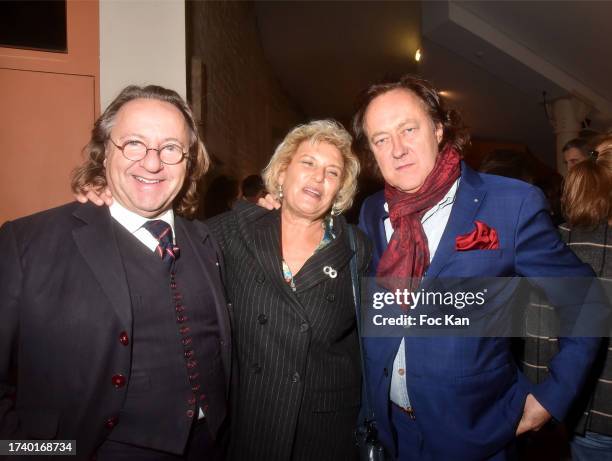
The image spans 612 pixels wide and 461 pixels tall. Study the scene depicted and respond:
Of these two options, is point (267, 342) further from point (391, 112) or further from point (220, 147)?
point (220, 147)

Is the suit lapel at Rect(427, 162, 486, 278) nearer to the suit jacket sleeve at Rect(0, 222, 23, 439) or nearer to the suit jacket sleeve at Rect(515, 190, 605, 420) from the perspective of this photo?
the suit jacket sleeve at Rect(515, 190, 605, 420)

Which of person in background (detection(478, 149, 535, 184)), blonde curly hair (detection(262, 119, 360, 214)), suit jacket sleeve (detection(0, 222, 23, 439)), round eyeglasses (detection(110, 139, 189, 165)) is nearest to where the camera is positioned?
suit jacket sleeve (detection(0, 222, 23, 439))

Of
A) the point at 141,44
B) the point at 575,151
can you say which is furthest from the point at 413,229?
the point at 575,151

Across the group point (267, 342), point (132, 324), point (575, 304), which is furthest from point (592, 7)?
point (132, 324)

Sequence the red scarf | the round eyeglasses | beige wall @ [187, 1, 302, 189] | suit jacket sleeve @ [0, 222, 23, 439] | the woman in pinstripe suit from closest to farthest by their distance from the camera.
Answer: suit jacket sleeve @ [0, 222, 23, 439] < the round eyeglasses < the red scarf < the woman in pinstripe suit < beige wall @ [187, 1, 302, 189]

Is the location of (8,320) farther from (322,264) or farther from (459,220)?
(459,220)

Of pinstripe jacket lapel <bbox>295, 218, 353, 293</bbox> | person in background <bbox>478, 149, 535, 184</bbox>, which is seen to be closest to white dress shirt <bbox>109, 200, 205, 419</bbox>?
pinstripe jacket lapel <bbox>295, 218, 353, 293</bbox>

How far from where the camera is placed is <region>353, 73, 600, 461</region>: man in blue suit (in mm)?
1526

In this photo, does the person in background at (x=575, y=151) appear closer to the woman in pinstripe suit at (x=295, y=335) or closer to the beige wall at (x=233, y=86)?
the woman in pinstripe suit at (x=295, y=335)

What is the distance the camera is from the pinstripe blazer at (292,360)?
1736 mm

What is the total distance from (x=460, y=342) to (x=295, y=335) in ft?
2.24

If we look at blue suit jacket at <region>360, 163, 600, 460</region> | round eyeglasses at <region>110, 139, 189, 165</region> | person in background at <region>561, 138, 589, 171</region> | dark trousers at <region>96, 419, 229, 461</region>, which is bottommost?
dark trousers at <region>96, 419, 229, 461</region>

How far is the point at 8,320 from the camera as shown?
4.03 feet

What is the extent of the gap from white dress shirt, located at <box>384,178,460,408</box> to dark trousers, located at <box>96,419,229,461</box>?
0.77 metres
